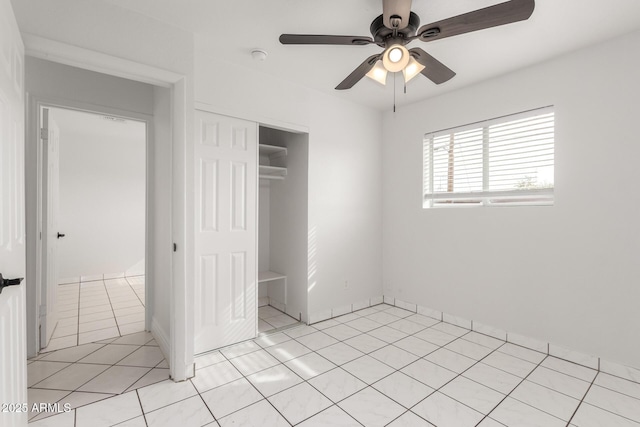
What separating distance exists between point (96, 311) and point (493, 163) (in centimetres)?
492

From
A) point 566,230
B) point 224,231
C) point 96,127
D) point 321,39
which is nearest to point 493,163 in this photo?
point 566,230

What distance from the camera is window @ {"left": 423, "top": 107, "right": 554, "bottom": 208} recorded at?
2801 millimetres

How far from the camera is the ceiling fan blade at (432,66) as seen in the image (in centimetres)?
192

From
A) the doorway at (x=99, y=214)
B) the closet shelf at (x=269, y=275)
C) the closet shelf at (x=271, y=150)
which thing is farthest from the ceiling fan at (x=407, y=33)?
the doorway at (x=99, y=214)

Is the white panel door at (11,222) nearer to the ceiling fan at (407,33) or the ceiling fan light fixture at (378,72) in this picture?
the ceiling fan at (407,33)

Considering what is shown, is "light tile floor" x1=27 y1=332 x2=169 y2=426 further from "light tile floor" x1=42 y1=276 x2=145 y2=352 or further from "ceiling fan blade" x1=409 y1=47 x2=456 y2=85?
"ceiling fan blade" x1=409 y1=47 x2=456 y2=85

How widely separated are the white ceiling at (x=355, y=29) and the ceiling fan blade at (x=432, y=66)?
1.06 ft

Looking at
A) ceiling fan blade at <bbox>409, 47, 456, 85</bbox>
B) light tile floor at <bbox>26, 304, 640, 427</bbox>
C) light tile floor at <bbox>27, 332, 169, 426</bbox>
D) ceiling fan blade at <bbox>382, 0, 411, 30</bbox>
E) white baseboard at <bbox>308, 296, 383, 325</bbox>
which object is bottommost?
light tile floor at <bbox>26, 304, 640, 427</bbox>

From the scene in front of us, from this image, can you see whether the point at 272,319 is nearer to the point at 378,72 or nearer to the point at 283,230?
the point at 283,230

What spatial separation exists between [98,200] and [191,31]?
4.52 m

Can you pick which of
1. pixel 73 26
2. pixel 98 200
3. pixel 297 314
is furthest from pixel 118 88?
pixel 98 200

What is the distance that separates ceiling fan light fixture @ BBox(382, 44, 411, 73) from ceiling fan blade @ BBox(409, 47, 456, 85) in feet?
0.50

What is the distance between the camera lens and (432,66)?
2.01 metres

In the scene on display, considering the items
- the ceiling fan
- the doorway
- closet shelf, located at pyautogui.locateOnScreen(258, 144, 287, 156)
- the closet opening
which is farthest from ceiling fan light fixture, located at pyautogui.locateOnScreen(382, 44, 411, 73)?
the doorway
